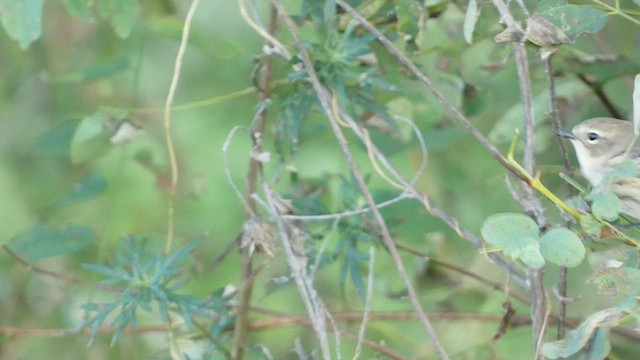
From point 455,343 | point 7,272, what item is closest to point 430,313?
A: point 455,343

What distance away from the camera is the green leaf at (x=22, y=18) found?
147cm

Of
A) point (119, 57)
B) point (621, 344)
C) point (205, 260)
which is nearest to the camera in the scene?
point (621, 344)

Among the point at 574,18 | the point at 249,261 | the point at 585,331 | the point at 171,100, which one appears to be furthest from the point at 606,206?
the point at 171,100

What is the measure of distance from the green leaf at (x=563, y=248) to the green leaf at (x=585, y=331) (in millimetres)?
75

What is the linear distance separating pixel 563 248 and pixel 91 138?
2.87 ft

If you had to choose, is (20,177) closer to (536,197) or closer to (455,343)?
(455,343)

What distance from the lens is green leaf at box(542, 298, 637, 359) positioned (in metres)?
1.09

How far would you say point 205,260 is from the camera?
216 cm

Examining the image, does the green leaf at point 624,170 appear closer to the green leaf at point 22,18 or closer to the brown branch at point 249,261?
the brown branch at point 249,261

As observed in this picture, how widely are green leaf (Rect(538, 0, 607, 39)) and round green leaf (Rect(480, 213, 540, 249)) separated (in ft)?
0.84

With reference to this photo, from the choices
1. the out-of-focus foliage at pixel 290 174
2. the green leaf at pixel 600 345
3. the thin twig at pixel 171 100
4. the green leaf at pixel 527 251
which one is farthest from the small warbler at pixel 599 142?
the thin twig at pixel 171 100

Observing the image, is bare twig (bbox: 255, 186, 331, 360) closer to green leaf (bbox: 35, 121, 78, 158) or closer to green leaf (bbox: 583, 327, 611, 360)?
green leaf (bbox: 583, 327, 611, 360)

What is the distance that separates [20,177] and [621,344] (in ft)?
4.16

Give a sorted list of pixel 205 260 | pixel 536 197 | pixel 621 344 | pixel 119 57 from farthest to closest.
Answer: pixel 205 260 → pixel 119 57 → pixel 621 344 → pixel 536 197
